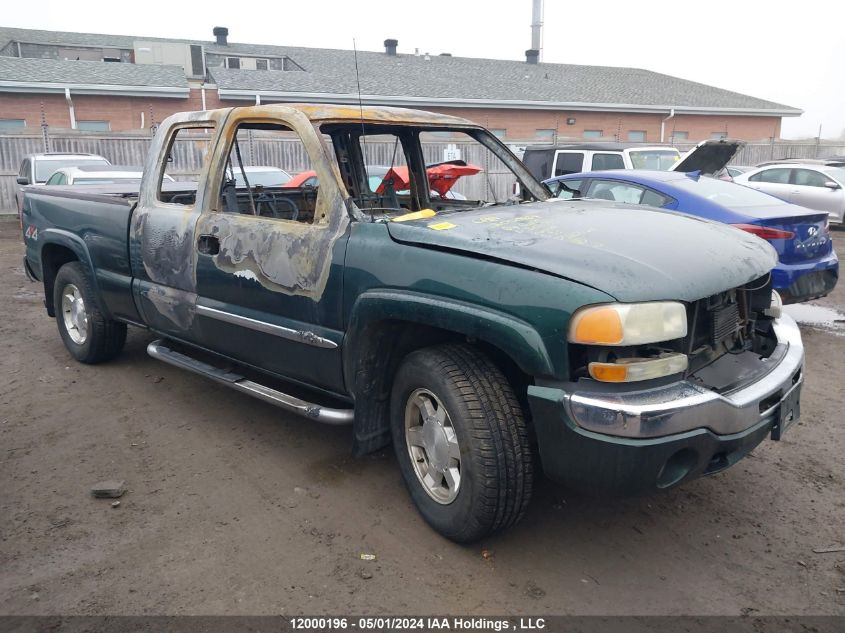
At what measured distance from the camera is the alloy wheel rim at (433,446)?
3094 mm

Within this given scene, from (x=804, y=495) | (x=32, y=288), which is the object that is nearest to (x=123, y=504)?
(x=804, y=495)

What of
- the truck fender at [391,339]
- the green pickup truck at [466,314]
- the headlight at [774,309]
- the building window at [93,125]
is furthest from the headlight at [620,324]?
the building window at [93,125]

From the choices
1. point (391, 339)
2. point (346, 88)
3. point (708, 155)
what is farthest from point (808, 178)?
point (346, 88)

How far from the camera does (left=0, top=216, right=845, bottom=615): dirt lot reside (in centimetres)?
281

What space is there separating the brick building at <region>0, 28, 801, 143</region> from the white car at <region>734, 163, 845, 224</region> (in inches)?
420

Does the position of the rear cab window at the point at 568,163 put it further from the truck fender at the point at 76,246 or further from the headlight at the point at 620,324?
the headlight at the point at 620,324

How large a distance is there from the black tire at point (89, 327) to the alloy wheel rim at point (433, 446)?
323 cm

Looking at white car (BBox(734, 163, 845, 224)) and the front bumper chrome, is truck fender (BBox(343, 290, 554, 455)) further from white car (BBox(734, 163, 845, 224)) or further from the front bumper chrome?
white car (BBox(734, 163, 845, 224))

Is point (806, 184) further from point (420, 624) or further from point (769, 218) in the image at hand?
point (420, 624)

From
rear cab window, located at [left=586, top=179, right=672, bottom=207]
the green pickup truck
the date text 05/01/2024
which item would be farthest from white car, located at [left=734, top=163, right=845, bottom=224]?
the date text 05/01/2024

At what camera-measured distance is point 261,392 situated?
155 inches

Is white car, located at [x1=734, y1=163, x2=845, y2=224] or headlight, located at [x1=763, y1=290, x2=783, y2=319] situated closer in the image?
headlight, located at [x1=763, y1=290, x2=783, y2=319]

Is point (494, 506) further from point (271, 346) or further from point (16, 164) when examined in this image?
point (16, 164)

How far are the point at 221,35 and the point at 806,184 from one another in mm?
25092
